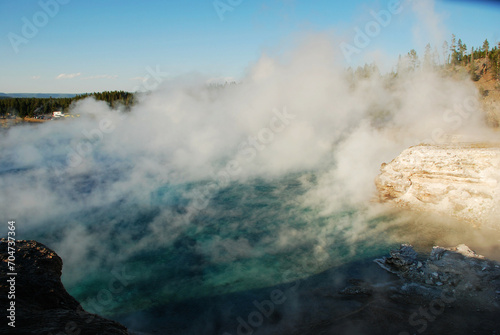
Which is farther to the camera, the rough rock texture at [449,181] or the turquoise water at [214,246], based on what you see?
the rough rock texture at [449,181]

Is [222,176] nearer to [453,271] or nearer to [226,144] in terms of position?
[226,144]

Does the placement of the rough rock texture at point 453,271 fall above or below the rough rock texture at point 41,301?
below

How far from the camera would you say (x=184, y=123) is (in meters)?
27.2

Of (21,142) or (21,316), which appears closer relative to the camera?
(21,316)

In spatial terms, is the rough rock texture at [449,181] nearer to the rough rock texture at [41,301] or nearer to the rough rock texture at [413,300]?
the rough rock texture at [413,300]

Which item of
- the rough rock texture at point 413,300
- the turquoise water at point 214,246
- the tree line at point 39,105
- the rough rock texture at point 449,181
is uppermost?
the tree line at point 39,105

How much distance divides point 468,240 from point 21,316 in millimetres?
13647

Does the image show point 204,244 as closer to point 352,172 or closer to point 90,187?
point 90,187

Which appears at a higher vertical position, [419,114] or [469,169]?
[419,114]

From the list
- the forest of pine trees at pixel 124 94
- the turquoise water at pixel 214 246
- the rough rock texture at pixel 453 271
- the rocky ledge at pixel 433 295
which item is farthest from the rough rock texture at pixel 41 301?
the forest of pine trees at pixel 124 94

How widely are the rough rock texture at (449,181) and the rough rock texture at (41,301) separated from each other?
14.2 m

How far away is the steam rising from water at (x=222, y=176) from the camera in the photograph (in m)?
10.5

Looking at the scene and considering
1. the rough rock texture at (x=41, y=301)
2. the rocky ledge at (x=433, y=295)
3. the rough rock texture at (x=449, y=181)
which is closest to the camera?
the rough rock texture at (x=41, y=301)

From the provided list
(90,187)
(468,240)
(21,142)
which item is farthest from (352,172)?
(21,142)
